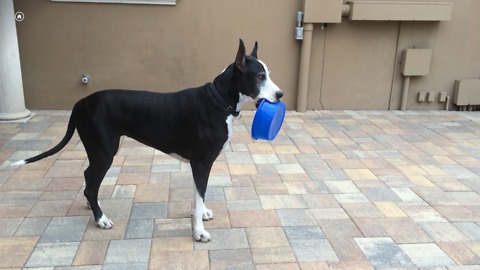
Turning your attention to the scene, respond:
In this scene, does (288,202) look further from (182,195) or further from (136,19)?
(136,19)

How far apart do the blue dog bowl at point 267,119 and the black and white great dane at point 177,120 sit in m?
0.08

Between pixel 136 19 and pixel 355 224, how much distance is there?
4.30 metres

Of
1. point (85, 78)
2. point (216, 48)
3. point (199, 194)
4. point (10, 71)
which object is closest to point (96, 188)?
point (199, 194)

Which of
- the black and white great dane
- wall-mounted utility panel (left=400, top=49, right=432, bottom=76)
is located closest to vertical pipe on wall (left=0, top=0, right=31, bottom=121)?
the black and white great dane

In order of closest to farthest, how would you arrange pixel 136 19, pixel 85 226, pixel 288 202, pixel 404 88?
pixel 85 226 → pixel 288 202 → pixel 136 19 → pixel 404 88

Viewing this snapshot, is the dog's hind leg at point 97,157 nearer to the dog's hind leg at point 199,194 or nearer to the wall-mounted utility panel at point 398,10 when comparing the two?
the dog's hind leg at point 199,194

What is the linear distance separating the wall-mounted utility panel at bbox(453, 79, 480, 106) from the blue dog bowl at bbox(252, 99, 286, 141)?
183 inches

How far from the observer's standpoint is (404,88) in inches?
263

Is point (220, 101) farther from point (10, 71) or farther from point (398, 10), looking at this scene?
point (398, 10)

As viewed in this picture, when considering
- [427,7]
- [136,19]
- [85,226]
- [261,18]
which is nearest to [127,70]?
[136,19]

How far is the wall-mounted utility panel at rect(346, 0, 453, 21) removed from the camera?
20.2ft

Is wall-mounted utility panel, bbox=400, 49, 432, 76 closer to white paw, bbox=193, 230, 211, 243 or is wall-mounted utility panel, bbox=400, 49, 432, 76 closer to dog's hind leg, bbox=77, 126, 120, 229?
white paw, bbox=193, 230, 211, 243

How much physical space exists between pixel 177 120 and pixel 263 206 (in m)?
1.12

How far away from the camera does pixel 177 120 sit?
293 cm
